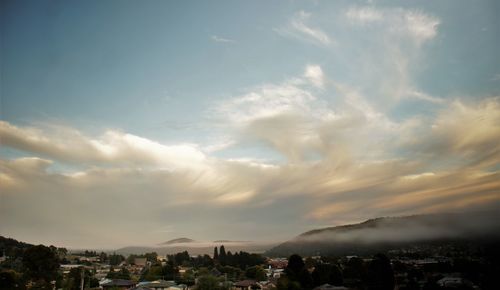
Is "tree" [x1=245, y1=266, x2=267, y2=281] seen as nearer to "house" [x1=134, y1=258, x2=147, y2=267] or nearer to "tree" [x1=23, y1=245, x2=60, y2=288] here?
"tree" [x1=23, y1=245, x2=60, y2=288]

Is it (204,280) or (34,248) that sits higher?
(34,248)

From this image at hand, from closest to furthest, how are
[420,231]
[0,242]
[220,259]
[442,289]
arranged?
[442,289] < [220,259] < [0,242] < [420,231]

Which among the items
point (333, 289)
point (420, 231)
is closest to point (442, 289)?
point (333, 289)

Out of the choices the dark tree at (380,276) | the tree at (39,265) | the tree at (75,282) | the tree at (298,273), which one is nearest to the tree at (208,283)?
the tree at (298,273)

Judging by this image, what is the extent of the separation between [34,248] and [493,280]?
46059 mm

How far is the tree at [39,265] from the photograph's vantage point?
39.6 m

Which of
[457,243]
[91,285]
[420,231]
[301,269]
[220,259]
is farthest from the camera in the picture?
[420,231]

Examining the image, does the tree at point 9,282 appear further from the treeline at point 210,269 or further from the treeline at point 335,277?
the treeline at point 335,277

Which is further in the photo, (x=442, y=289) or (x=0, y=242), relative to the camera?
(x=0, y=242)

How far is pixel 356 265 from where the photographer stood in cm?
4953

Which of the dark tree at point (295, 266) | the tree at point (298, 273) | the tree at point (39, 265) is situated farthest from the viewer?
the dark tree at point (295, 266)

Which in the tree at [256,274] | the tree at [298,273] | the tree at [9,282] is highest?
the tree at [9,282]

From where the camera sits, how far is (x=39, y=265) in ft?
131

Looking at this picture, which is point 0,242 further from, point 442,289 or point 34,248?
point 442,289
